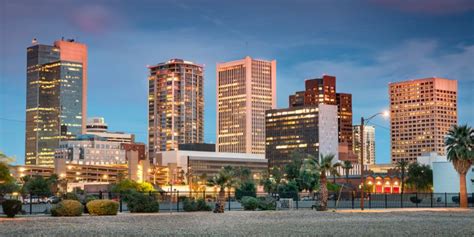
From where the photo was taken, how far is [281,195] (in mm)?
147375

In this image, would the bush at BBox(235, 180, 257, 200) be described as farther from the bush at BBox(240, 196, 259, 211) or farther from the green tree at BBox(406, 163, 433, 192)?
the bush at BBox(240, 196, 259, 211)

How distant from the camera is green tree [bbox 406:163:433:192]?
173 m

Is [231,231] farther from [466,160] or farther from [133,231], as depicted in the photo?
[466,160]

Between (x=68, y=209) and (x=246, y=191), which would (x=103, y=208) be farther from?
(x=246, y=191)

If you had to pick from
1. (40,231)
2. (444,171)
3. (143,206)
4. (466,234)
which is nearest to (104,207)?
(143,206)

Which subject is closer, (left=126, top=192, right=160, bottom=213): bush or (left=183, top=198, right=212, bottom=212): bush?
(left=126, top=192, right=160, bottom=213): bush

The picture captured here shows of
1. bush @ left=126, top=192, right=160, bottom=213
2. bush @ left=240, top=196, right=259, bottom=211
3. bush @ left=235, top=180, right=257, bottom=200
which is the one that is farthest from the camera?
bush @ left=235, top=180, right=257, bottom=200

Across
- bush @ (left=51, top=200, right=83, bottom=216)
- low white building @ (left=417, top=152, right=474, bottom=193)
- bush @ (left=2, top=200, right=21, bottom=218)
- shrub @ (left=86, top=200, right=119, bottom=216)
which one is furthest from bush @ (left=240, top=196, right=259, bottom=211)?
low white building @ (left=417, top=152, right=474, bottom=193)

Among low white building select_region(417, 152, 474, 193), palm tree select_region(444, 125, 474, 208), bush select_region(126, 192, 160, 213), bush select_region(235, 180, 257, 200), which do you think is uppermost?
palm tree select_region(444, 125, 474, 208)

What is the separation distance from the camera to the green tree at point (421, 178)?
17327 centimetres

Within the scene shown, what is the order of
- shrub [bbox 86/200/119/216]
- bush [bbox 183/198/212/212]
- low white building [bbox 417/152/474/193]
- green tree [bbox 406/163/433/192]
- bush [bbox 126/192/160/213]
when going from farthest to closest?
1. green tree [bbox 406/163/433/192]
2. low white building [bbox 417/152/474/193]
3. bush [bbox 183/198/212/212]
4. bush [bbox 126/192/160/213]
5. shrub [bbox 86/200/119/216]

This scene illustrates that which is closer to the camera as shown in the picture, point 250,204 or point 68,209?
point 68,209

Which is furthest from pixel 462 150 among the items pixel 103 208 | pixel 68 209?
pixel 68 209

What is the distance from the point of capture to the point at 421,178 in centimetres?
17325
